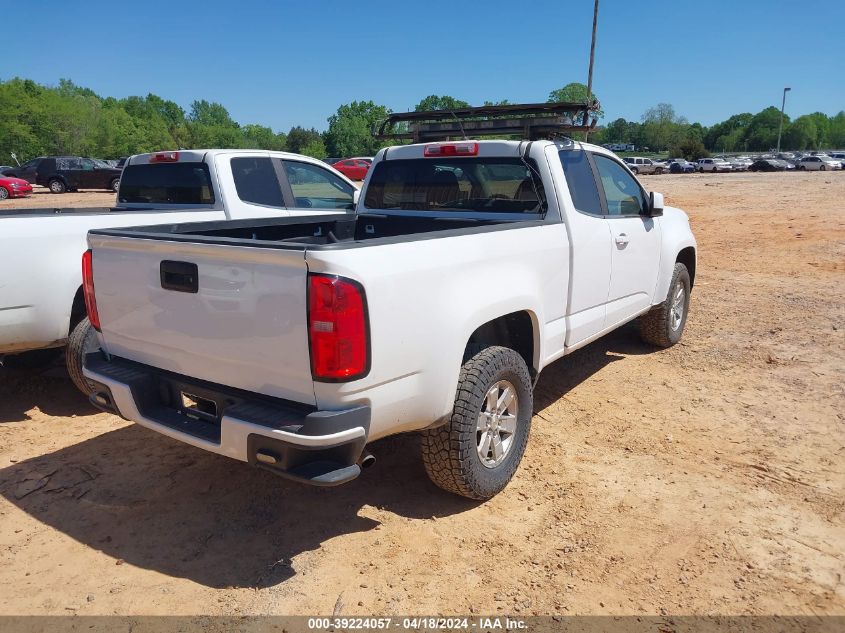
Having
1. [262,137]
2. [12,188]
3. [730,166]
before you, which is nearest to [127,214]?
[12,188]

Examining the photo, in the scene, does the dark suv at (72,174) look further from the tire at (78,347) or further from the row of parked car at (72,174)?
the tire at (78,347)

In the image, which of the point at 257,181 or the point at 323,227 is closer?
the point at 323,227

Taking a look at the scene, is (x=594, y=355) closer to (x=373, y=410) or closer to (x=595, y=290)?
(x=595, y=290)

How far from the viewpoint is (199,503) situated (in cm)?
354

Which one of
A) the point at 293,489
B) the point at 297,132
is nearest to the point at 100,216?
the point at 293,489

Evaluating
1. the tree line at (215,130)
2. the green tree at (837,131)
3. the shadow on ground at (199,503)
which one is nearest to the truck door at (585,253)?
the shadow on ground at (199,503)

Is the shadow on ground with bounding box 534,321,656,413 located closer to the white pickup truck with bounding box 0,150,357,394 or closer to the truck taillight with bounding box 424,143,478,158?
the truck taillight with bounding box 424,143,478,158

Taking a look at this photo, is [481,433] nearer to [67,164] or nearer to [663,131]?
[67,164]

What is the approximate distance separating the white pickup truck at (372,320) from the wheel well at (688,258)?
201 centimetres

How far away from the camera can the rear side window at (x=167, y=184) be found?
6.07m

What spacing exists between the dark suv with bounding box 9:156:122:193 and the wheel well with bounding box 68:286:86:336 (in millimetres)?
29765

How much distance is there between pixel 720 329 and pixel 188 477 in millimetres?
5602

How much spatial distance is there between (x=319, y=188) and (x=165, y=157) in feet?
5.11

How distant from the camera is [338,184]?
6.83 meters
